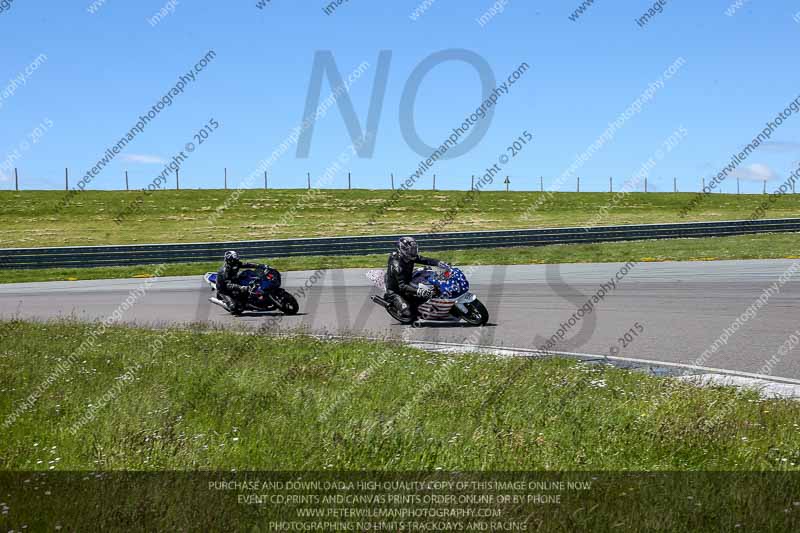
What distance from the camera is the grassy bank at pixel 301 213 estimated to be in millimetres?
42594

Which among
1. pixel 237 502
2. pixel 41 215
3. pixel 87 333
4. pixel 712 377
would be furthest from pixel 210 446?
pixel 41 215

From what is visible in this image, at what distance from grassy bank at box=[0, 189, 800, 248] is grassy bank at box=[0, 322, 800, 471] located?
97.8 ft

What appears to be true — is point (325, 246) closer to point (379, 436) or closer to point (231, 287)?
point (231, 287)

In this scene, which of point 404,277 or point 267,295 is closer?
point 404,277

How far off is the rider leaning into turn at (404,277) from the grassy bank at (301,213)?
988 inches

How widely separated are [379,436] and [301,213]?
49.8 metres

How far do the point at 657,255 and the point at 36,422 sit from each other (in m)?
24.9

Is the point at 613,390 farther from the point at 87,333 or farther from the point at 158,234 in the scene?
the point at 158,234

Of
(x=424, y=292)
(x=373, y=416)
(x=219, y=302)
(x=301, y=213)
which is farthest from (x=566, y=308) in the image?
(x=301, y=213)

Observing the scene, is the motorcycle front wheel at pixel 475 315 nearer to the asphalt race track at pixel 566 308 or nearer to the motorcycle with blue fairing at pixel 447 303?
the motorcycle with blue fairing at pixel 447 303

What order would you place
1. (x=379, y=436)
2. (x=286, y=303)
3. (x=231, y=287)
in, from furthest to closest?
(x=231, y=287)
(x=286, y=303)
(x=379, y=436)

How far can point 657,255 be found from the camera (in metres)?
28.9

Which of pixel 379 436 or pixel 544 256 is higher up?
pixel 379 436

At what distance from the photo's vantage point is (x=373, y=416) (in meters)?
7.03
